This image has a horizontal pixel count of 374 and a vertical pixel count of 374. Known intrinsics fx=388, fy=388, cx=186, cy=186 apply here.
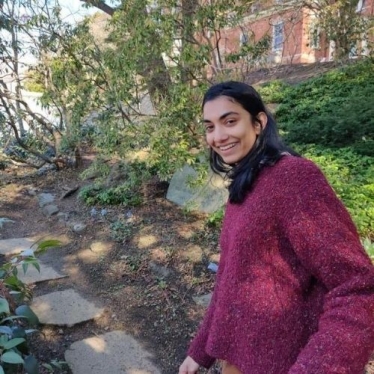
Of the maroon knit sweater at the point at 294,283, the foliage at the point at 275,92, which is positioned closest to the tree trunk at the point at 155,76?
the maroon knit sweater at the point at 294,283

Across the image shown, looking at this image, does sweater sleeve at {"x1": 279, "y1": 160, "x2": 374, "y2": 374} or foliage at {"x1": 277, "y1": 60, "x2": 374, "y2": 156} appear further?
foliage at {"x1": 277, "y1": 60, "x2": 374, "y2": 156}

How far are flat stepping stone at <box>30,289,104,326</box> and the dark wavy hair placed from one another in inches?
83.5

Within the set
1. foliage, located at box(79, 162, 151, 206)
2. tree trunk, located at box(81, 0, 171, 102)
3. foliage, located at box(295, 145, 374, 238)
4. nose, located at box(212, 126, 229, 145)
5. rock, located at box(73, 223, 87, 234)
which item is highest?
tree trunk, located at box(81, 0, 171, 102)

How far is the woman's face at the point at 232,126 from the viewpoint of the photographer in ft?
3.19

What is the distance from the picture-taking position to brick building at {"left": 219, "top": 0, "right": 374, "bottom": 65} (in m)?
3.73

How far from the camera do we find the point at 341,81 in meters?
8.52

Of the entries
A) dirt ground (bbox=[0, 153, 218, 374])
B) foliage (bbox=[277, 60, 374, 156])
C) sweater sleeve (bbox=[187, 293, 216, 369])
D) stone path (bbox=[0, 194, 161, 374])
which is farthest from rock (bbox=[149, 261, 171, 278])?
foliage (bbox=[277, 60, 374, 156])

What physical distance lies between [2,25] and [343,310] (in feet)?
19.8

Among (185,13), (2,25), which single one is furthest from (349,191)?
(2,25)

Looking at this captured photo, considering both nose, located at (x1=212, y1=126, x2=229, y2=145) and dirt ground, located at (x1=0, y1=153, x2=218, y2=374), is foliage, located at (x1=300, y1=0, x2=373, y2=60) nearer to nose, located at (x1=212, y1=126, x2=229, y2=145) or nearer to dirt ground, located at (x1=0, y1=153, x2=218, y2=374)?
dirt ground, located at (x1=0, y1=153, x2=218, y2=374)

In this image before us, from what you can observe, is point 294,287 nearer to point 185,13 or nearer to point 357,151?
point 185,13

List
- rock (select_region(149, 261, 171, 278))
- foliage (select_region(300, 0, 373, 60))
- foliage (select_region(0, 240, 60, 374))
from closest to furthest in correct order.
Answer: foliage (select_region(0, 240, 60, 374)) < rock (select_region(149, 261, 171, 278)) < foliage (select_region(300, 0, 373, 60))

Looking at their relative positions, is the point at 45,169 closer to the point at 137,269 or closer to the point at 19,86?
the point at 19,86

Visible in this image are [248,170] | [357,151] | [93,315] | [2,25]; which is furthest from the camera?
[2,25]
